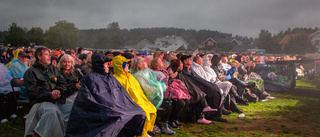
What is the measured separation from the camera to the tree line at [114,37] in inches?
1736

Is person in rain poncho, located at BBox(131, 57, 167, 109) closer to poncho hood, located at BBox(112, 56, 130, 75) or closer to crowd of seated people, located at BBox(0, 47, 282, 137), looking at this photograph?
crowd of seated people, located at BBox(0, 47, 282, 137)

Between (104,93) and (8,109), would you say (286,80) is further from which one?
(8,109)

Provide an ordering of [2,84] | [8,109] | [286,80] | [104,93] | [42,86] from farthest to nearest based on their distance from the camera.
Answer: [286,80]
[8,109]
[2,84]
[42,86]
[104,93]

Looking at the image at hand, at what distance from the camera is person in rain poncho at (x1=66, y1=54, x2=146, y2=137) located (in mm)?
3326

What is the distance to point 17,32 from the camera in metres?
51.3

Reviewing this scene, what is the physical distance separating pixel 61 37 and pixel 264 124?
6478cm

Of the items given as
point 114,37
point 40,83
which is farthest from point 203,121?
point 114,37

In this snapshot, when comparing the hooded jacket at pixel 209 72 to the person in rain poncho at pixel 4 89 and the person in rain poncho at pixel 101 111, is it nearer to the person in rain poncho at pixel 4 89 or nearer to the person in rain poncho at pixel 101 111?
the person in rain poncho at pixel 101 111

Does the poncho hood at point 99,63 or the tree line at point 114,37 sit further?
the tree line at point 114,37

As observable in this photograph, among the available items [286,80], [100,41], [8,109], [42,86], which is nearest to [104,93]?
[42,86]

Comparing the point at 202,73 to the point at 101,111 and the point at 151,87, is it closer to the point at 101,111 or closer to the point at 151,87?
the point at 151,87

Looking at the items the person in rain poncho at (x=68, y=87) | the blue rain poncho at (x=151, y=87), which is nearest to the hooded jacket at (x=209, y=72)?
the blue rain poncho at (x=151, y=87)

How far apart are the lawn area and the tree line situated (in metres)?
30.0

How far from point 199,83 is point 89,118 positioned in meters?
3.52
